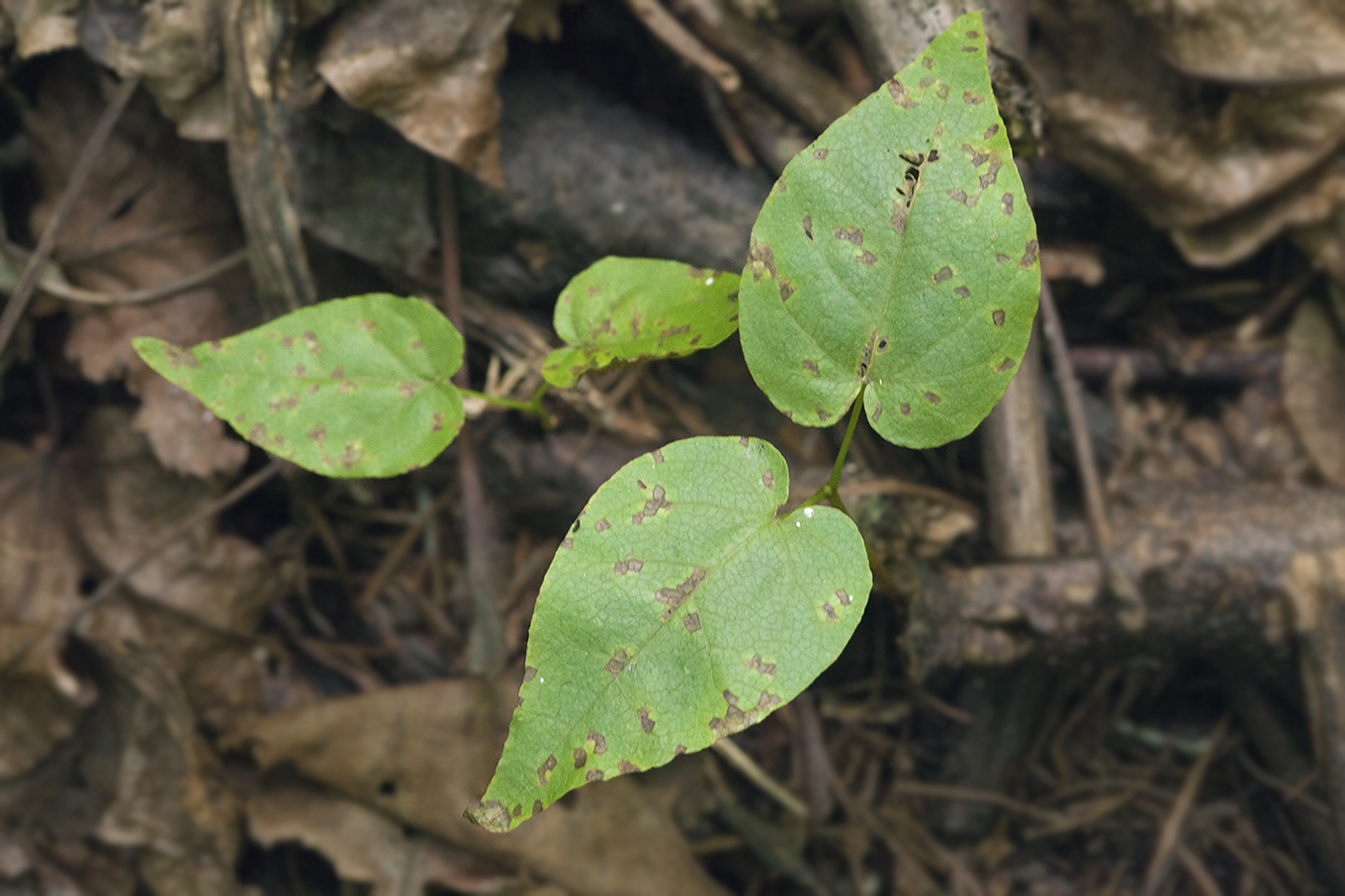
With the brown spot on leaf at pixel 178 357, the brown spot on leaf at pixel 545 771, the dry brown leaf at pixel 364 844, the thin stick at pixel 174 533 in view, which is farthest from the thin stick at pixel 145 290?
the brown spot on leaf at pixel 545 771

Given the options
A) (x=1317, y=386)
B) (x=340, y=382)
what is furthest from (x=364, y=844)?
(x=1317, y=386)

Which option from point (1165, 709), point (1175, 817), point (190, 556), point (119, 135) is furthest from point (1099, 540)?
point (119, 135)

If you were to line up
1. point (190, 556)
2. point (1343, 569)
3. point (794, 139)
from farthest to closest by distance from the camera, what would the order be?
point (190, 556) < point (794, 139) < point (1343, 569)

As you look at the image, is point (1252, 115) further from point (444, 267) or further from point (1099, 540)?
point (444, 267)

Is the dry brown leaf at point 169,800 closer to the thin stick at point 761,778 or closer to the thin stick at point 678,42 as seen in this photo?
the thin stick at point 761,778

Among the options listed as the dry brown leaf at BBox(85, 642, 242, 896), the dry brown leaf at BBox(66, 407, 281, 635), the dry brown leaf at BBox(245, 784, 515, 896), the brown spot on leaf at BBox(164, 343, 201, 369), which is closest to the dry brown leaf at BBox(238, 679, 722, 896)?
the dry brown leaf at BBox(245, 784, 515, 896)

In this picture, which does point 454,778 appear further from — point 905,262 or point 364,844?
point 905,262
